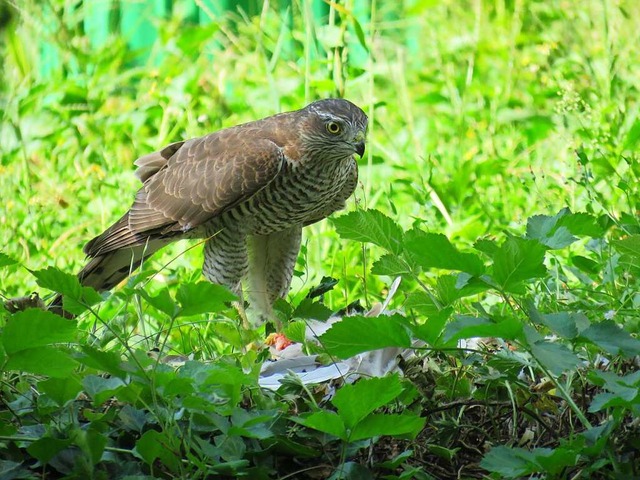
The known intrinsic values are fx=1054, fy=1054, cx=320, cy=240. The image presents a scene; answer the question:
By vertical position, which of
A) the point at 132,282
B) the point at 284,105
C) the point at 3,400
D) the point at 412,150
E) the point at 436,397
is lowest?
the point at 412,150

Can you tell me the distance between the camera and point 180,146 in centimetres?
539

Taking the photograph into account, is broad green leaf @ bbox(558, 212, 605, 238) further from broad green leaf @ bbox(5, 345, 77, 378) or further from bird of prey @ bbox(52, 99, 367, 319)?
bird of prey @ bbox(52, 99, 367, 319)

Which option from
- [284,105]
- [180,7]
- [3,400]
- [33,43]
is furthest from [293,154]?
[180,7]

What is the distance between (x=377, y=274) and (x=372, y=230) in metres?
0.14

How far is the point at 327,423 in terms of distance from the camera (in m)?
2.25

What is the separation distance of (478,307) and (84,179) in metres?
4.53

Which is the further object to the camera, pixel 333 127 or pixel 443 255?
pixel 333 127

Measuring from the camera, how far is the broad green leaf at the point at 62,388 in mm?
2447

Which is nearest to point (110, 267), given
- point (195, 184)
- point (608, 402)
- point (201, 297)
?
point (195, 184)

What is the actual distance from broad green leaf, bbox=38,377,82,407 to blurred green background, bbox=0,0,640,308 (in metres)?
2.15

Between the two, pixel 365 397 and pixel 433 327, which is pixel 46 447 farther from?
pixel 433 327

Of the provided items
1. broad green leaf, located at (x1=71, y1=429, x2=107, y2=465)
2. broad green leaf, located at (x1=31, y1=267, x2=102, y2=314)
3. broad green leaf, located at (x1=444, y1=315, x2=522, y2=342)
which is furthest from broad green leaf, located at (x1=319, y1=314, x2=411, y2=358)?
broad green leaf, located at (x1=31, y1=267, x2=102, y2=314)

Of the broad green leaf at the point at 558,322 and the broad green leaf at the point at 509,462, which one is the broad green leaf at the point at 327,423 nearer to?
the broad green leaf at the point at 509,462

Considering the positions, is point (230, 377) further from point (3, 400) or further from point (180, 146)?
point (180, 146)
